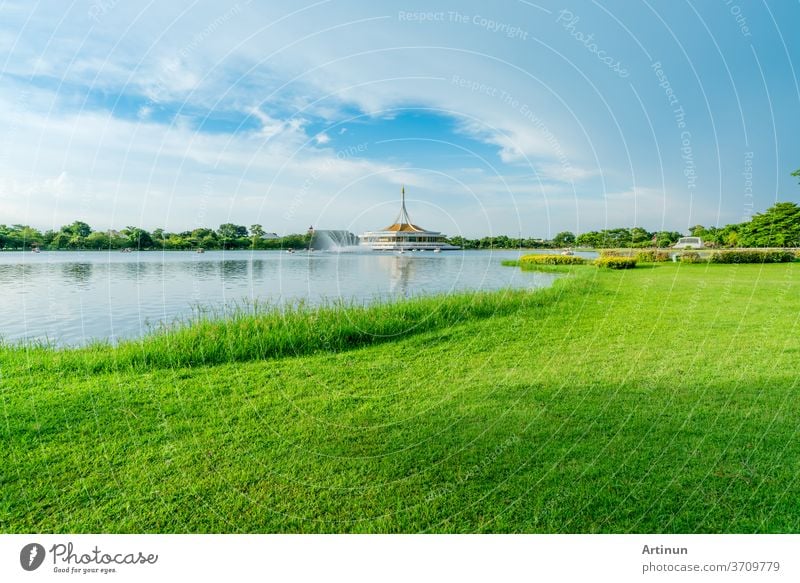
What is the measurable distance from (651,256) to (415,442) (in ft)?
81.2

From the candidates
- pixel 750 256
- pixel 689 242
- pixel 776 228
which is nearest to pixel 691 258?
pixel 750 256

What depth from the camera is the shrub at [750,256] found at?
69.0 feet

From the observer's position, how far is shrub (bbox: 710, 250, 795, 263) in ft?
69.0

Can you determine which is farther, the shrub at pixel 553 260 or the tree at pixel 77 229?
the shrub at pixel 553 260

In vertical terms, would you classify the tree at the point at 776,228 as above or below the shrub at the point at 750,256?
above

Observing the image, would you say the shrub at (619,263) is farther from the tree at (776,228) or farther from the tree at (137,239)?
the tree at (137,239)

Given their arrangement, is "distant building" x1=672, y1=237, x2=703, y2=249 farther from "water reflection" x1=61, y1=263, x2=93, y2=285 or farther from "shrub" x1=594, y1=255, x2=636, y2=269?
"water reflection" x1=61, y1=263, x2=93, y2=285

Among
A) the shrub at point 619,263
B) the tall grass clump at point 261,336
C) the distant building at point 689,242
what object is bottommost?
the tall grass clump at point 261,336

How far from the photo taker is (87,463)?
343 cm

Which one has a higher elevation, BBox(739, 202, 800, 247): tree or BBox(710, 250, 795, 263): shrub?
BBox(739, 202, 800, 247): tree

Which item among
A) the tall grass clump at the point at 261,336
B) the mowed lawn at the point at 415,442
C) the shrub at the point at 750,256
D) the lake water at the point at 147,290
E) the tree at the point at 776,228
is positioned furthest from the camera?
the shrub at the point at 750,256

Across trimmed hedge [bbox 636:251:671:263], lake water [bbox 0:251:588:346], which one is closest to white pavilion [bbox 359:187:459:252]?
lake water [bbox 0:251:588:346]

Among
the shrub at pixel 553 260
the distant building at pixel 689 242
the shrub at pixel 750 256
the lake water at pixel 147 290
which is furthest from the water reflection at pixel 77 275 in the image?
the distant building at pixel 689 242
